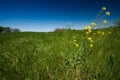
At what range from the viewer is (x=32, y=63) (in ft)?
12.1

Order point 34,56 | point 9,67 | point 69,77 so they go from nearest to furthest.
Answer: point 69,77, point 9,67, point 34,56

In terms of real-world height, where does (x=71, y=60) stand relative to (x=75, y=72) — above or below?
above

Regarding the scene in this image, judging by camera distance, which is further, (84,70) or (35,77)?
(84,70)

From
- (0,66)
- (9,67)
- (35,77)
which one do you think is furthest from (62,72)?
(0,66)

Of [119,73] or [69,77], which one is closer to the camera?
[69,77]

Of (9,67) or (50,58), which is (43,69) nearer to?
(50,58)

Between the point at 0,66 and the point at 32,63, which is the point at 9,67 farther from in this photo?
the point at 32,63

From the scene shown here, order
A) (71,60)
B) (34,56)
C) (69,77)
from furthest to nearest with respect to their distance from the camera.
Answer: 1. (34,56)
2. (71,60)
3. (69,77)

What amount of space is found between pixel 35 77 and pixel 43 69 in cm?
33

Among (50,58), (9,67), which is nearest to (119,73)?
(50,58)

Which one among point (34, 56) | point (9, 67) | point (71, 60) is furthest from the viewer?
point (34, 56)

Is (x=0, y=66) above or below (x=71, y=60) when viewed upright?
below

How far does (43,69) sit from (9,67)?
92 cm

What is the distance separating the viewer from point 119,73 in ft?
11.1
